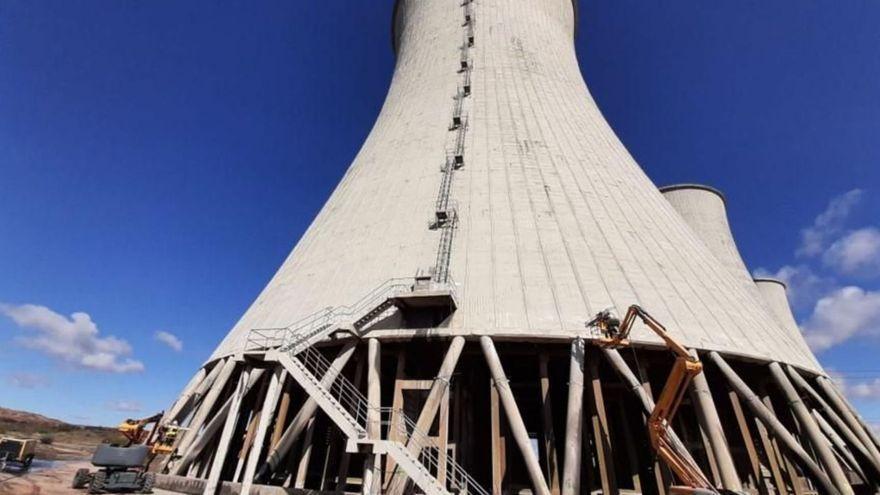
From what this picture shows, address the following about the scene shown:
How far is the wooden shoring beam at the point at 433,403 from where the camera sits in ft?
24.0

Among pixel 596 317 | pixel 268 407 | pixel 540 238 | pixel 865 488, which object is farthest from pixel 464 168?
pixel 865 488

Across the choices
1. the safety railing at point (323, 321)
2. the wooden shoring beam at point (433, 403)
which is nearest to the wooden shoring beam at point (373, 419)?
the wooden shoring beam at point (433, 403)

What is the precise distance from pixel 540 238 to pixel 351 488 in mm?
6748

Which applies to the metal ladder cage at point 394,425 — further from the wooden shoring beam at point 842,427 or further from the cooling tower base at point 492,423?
the wooden shoring beam at point 842,427

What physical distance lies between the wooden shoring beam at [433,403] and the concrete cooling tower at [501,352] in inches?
1.3

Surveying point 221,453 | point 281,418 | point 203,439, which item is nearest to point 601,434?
point 281,418

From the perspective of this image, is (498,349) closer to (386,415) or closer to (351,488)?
(386,415)

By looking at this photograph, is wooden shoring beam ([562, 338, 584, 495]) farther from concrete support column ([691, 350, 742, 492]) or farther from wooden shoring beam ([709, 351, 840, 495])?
wooden shoring beam ([709, 351, 840, 495])

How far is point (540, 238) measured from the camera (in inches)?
397

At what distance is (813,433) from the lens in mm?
8250

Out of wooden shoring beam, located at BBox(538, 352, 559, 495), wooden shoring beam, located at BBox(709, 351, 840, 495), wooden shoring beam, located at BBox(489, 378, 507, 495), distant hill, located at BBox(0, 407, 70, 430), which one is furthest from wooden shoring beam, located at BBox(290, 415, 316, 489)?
distant hill, located at BBox(0, 407, 70, 430)

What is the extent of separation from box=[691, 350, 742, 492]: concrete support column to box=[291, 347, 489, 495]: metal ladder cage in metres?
3.82

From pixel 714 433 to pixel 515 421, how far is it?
3.35 meters

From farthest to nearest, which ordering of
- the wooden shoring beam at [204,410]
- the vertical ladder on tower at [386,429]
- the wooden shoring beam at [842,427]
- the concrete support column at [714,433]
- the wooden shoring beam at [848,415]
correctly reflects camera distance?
1. the wooden shoring beam at [204,410]
2. the wooden shoring beam at [848,415]
3. the wooden shoring beam at [842,427]
4. the concrete support column at [714,433]
5. the vertical ladder on tower at [386,429]
